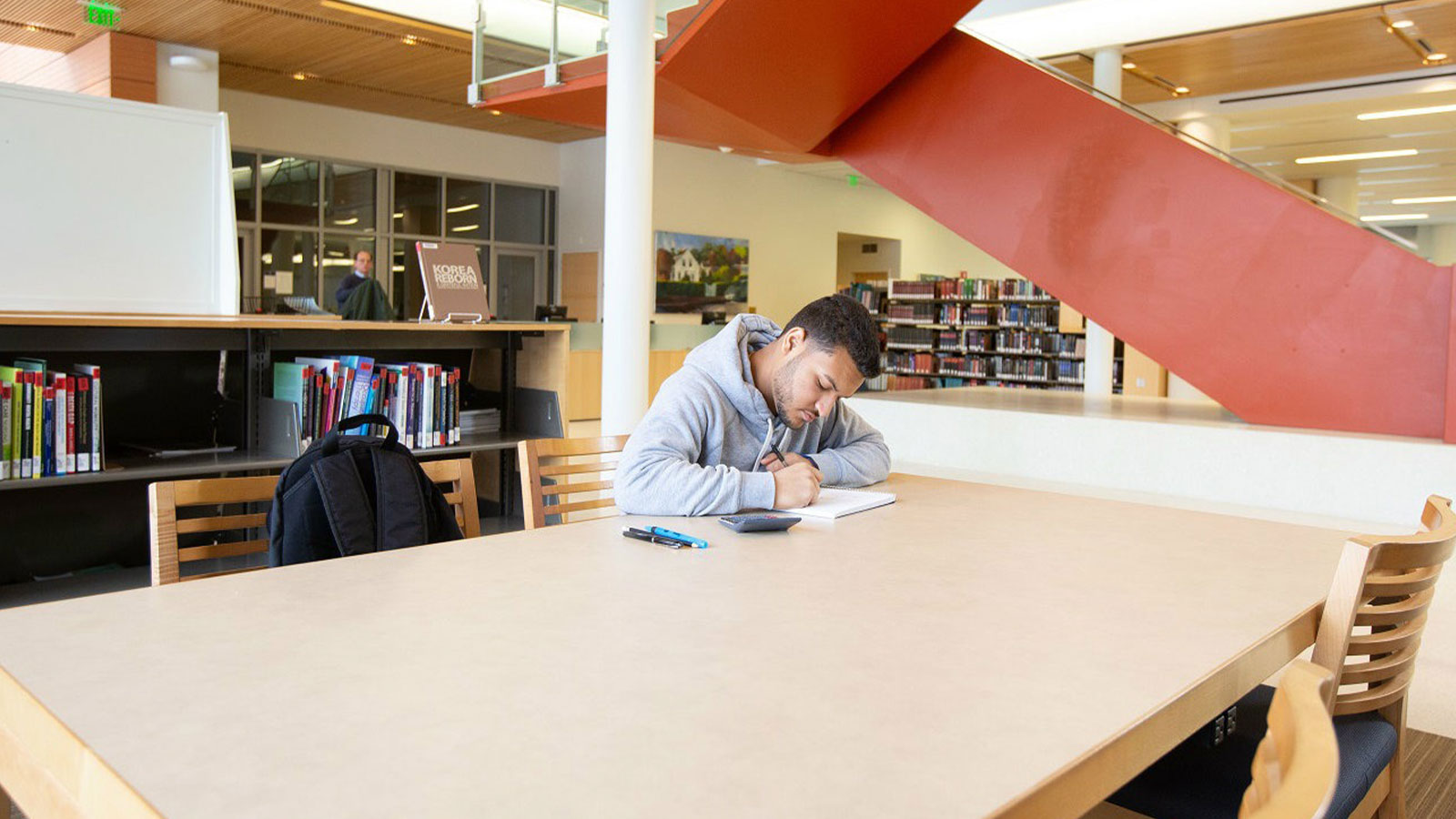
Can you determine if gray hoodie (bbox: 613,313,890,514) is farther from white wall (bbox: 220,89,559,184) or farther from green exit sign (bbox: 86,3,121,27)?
white wall (bbox: 220,89,559,184)

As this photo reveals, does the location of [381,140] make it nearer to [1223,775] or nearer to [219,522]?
[219,522]

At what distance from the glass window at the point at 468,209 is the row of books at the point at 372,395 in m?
9.22

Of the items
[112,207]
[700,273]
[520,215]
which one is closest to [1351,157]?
[700,273]

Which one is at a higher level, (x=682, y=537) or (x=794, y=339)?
(x=794, y=339)

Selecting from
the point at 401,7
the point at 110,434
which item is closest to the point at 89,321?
the point at 110,434

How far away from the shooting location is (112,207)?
134 inches

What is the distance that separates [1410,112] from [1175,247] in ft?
23.1

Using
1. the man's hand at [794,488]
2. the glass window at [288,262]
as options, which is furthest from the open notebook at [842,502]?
the glass window at [288,262]

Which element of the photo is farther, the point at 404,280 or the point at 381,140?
the point at 404,280

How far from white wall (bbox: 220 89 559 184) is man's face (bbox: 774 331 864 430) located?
32.5 ft

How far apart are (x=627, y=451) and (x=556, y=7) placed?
4.84m

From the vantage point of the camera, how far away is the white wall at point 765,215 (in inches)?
515

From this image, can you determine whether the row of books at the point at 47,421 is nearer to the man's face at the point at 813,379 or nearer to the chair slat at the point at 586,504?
the chair slat at the point at 586,504

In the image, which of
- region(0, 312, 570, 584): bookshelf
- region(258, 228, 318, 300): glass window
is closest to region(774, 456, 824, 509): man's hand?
region(0, 312, 570, 584): bookshelf
